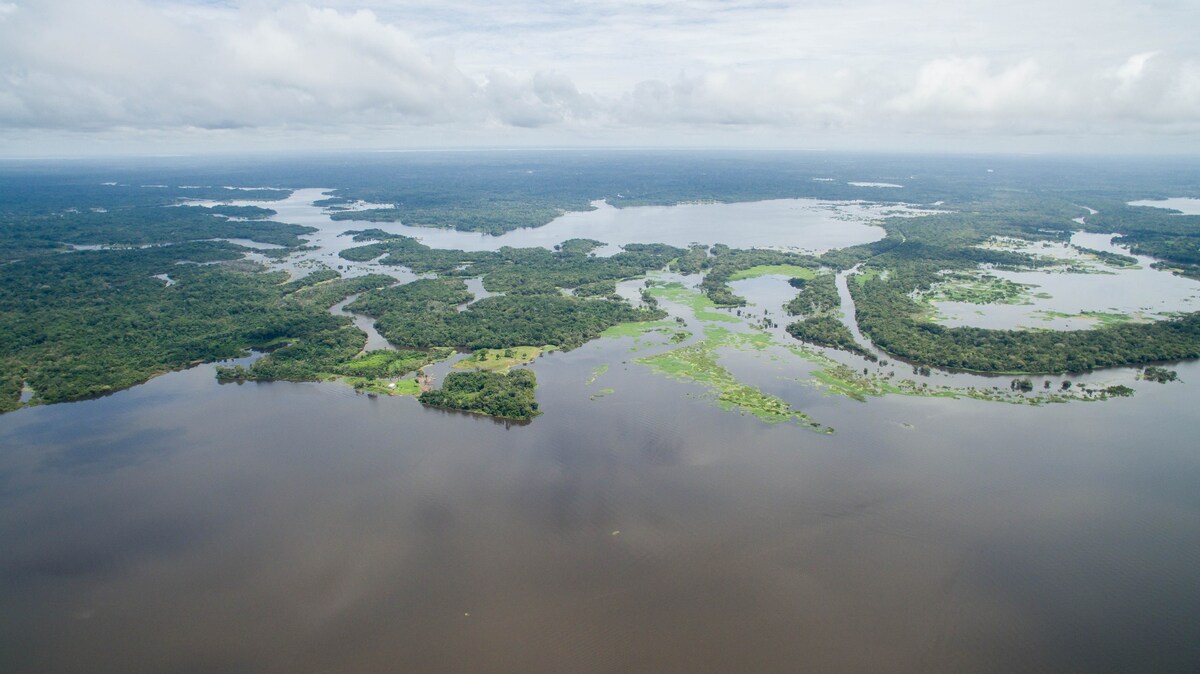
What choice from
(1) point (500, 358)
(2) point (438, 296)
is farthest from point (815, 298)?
(2) point (438, 296)

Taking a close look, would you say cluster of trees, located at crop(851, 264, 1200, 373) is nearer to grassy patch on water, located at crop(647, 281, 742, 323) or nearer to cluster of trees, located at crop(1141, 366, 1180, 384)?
cluster of trees, located at crop(1141, 366, 1180, 384)

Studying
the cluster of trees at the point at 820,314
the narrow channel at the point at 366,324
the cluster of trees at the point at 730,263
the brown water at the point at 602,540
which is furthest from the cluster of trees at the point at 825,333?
the narrow channel at the point at 366,324

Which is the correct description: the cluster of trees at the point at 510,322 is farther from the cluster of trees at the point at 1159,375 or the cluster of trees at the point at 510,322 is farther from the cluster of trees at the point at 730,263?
the cluster of trees at the point at 1159,375

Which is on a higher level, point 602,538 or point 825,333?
point 825,333

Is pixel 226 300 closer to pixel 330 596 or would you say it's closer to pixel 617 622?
pixel 330 596

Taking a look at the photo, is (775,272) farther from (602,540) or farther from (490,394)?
(602,540)

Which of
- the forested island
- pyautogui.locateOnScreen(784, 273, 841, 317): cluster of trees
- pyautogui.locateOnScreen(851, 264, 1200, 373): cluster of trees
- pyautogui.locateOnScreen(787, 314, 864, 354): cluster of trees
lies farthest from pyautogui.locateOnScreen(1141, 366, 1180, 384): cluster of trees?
pyautogui.locateOnScreen(784, 273, 841, 317): cluster of trees

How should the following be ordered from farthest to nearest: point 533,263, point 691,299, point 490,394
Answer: point 533,263, point 691,299, point 490,394
